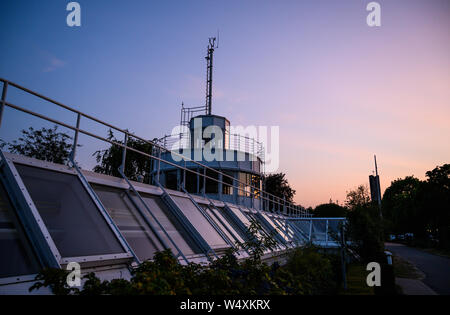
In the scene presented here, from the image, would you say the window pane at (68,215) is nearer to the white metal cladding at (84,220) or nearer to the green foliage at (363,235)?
the white metal cladding at (84,220)

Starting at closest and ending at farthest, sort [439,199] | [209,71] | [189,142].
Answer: [189,142] < [209,71] < [439,199]

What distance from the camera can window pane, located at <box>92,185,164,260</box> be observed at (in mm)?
4758

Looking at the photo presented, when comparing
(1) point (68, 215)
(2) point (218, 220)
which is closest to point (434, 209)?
(2) point (218, 220)

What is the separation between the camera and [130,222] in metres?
5.24

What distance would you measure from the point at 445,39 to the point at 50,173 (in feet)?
39.8

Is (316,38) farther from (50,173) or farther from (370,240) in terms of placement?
(370,240)

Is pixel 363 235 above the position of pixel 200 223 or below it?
below

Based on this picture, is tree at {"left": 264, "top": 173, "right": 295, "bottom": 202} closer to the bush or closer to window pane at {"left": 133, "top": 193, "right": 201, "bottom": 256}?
window pane at {"left": 133, "top": 193, "right": 201, "bottom": 256}

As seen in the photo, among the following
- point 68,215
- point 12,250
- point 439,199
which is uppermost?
point 439,199

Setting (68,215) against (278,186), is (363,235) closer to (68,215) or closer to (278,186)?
(68,215)

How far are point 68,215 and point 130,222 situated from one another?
1.30 meters

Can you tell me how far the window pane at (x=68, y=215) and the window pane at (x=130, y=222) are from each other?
463 millimetres

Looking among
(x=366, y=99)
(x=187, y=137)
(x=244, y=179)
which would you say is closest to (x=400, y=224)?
(x=244, y=179)

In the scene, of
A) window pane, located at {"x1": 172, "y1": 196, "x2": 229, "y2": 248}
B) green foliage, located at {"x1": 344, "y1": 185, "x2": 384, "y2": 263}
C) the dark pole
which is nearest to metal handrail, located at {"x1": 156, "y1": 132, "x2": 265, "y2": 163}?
the dark pole
